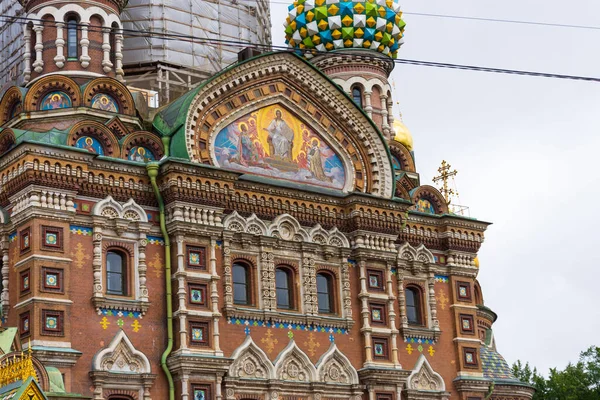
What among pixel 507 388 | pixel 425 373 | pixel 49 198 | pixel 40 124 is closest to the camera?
pixel 49 198

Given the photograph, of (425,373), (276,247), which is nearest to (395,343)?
(425,373)

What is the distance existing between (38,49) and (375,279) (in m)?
6.74

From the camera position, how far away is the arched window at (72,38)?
826 inches

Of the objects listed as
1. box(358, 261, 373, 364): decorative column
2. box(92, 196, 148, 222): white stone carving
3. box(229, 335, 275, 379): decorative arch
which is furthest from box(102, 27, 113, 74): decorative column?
box(358, 261, 373, 364): decorative column

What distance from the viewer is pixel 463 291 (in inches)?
885

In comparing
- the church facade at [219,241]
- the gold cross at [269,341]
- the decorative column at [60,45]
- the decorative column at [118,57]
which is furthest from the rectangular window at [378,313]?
the decorative column at [60,45]

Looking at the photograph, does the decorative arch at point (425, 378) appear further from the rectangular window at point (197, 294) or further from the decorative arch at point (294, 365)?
the rectangular window at point (197, 294)

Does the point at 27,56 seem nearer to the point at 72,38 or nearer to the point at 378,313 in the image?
the point at 72,38

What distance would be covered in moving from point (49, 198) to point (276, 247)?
3.88m

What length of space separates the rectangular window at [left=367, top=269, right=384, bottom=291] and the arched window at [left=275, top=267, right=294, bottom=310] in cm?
141

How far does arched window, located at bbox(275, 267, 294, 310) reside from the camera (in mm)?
20281

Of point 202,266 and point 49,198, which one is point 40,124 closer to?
point 49,198

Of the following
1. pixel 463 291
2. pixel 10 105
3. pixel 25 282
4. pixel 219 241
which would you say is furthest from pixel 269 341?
pixel 10 105

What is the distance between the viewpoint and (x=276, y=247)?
2022cm
